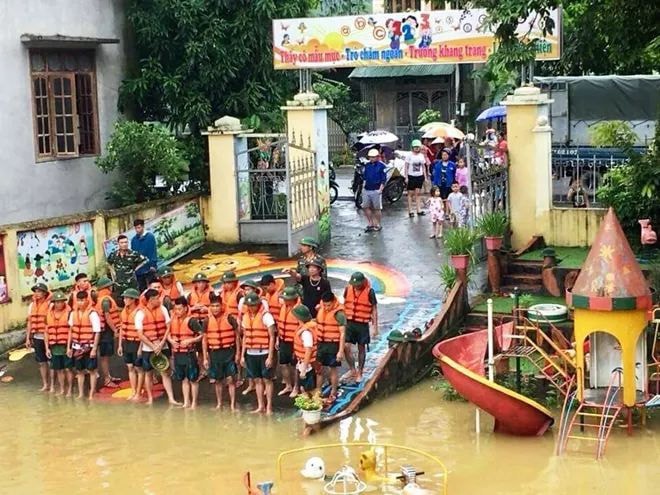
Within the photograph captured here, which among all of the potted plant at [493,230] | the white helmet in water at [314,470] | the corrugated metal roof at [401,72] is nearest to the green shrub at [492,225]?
the potted plant at [493,230]

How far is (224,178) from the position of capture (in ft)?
68.2

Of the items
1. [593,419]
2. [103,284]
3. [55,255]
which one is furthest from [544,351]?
[55,255]

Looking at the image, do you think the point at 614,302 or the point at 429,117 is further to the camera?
the point at 429,117

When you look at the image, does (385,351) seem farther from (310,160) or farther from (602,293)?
(310,160)

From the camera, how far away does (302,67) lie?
20234 millimetres

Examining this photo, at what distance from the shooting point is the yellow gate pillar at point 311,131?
2052 cm

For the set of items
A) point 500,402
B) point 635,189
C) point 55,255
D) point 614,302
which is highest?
point 635,189

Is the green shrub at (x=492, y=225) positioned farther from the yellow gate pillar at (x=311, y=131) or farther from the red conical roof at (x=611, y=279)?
the yellow gate pillar at (x=311, y=131)

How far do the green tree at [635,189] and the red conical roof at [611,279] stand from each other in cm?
285

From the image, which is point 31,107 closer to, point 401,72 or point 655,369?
point 655,369

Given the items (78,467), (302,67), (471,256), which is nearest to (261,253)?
(302,67)

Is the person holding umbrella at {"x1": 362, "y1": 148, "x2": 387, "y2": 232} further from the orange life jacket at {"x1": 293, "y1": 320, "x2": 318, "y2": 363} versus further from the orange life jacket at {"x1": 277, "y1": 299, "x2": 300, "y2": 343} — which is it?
the orange life jacket at {"x1": 293, "y1": 320, "x2": 318, "y2": 363}

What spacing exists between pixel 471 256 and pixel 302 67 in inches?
233

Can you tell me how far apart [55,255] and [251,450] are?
20.6 feet
